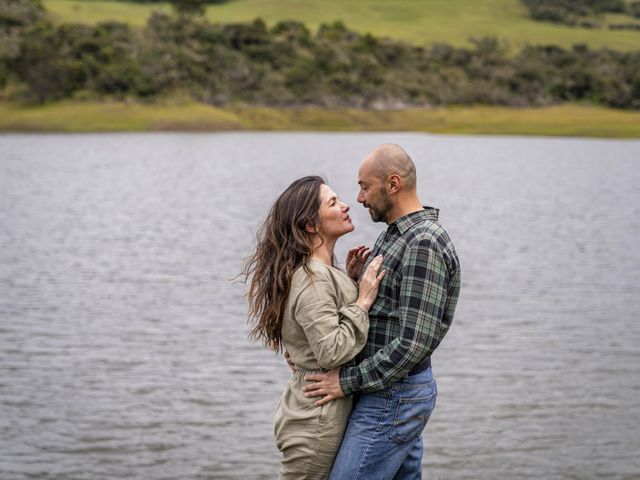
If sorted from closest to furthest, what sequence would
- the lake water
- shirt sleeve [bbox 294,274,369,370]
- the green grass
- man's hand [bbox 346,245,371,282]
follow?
shirt sleeve [bbox 294,274,369,370], man's hand [bbox 346,245,371,282], the lake water, the green grass

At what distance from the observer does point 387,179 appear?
4.99 meters

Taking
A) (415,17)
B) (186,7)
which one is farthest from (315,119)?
(415,17)

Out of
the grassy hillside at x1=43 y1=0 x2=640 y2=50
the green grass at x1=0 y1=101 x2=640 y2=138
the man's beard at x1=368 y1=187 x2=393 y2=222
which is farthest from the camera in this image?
the grassy hillside at x1=43 y1=0 x2=640 y2=50

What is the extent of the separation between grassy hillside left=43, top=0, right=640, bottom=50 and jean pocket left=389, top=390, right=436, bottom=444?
127032 mm

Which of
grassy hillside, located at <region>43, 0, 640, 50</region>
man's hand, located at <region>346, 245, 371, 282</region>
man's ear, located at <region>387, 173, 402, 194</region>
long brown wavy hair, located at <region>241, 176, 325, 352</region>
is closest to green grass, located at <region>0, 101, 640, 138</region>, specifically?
grassy hillside, located at <region>43, 0, 640, 50</region>

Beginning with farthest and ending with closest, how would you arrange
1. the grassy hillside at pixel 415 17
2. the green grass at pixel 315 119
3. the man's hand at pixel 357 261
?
the grassy hillside at pixel 415 17, the green grass at pixel 315 119, the man's hand at pixel 357 261

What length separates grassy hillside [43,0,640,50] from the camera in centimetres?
13950

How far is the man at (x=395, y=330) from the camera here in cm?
486

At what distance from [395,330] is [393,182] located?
718 millimetres

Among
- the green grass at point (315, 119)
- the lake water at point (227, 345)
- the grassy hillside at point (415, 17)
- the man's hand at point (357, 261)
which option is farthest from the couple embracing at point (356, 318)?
the grassy hillside at point (415, 17)

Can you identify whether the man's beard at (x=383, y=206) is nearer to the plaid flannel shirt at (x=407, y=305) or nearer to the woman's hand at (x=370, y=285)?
the plaid flannel shirt at (x=407, y=305)

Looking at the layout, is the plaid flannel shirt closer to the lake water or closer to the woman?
the woman

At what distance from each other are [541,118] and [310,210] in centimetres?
10523

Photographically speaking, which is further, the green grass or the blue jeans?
the green grass
